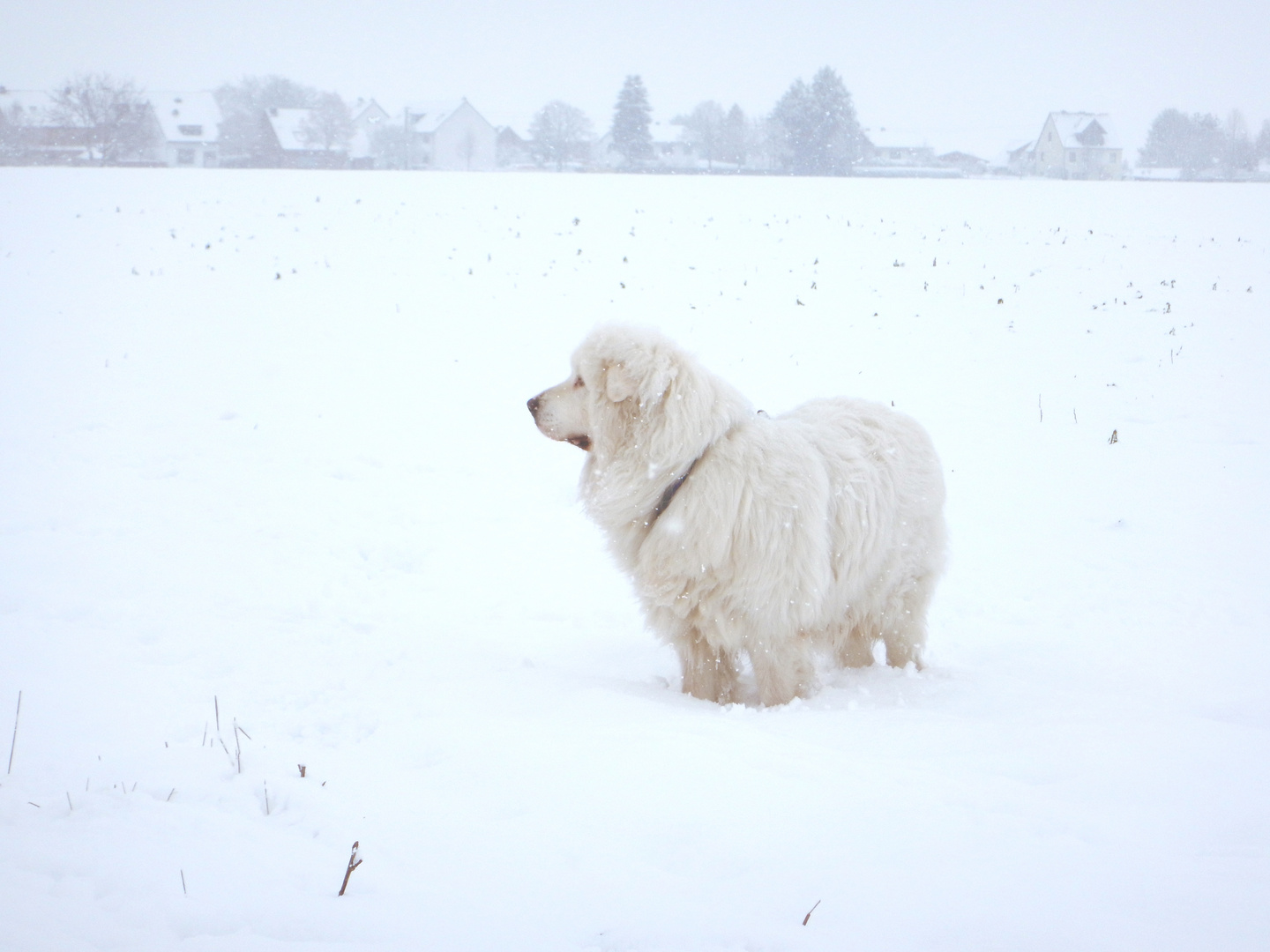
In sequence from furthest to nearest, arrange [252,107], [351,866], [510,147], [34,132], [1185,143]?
[510,147] → [252,107] → [1185,143] → [34,132] → [351,866]

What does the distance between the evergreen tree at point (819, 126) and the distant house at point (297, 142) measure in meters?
27.6

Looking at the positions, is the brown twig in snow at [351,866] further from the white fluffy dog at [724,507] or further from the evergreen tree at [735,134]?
the evergreen tree at [735,134]

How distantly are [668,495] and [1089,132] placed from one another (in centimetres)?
5948

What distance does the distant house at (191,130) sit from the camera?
43.1m

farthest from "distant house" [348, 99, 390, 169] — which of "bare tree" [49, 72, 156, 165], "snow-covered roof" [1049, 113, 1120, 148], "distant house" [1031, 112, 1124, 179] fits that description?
"snow-covered roof" [1049, 113, 1120, 148]

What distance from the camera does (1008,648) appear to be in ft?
17.0

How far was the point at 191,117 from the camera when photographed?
150 feet

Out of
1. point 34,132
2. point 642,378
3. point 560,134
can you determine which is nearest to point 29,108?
point 34,132

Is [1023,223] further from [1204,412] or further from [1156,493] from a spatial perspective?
[1156,493]

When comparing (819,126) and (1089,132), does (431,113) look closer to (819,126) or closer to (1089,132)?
(819,126)

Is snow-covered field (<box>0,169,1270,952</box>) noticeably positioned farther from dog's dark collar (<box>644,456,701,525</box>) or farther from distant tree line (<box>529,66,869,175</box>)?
distant tree line (<box>529,66,869,175</box>)

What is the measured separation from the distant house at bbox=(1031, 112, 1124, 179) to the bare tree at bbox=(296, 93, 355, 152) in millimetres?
44841

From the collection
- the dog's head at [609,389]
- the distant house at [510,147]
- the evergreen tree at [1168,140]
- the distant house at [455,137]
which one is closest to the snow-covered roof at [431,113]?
the distant house at [455,137]

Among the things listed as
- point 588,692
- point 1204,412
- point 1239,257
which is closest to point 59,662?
point 588,692
